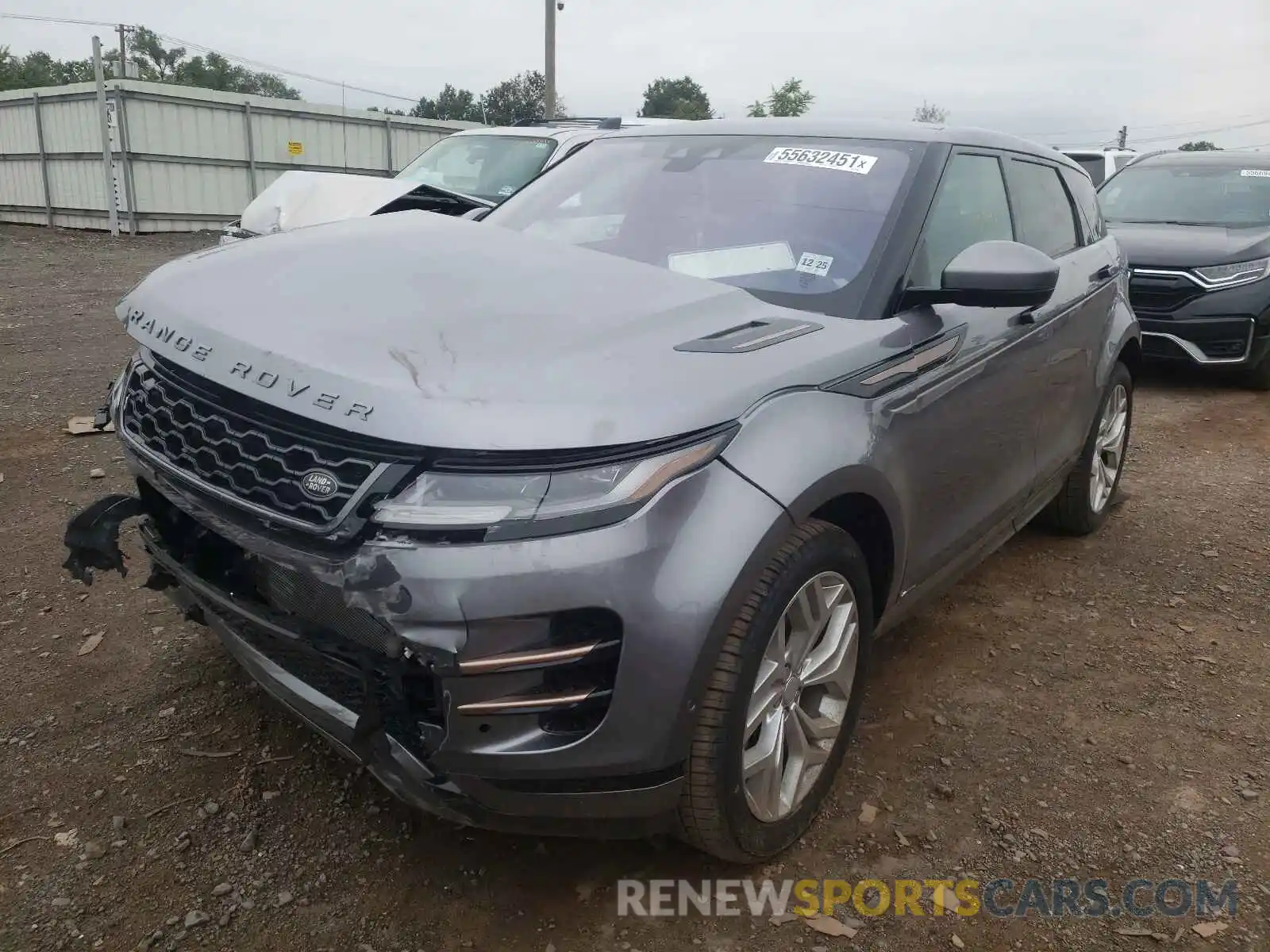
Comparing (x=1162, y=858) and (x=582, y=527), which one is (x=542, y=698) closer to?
(x=582, y=527)

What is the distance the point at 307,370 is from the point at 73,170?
18.3 meters

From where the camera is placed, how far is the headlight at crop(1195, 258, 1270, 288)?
23.6ft

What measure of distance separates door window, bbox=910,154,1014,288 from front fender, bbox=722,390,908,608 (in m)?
0.64

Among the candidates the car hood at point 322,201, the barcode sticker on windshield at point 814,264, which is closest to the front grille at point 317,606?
the barcode sticker on windshield at point 814,264

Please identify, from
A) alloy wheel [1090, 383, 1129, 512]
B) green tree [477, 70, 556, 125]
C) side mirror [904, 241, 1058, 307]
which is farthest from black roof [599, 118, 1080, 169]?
green tree [477, 70, 556, 125]

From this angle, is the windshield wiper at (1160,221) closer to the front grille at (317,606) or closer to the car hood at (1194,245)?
the car hood at (1194,245)

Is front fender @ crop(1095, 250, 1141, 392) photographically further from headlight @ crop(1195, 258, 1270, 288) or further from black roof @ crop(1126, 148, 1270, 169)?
black roof @ crop(1126, 148, 1270, 169)

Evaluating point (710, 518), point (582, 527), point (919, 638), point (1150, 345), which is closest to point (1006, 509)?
point (919, 638)

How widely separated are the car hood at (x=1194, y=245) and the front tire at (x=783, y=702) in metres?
5.93

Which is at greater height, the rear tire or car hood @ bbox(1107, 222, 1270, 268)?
car hood @ bbox(1107, 222, 1270, 268)

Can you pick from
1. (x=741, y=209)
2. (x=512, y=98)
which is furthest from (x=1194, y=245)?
(x=512, y=98)

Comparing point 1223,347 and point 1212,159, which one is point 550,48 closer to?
point 1212,159

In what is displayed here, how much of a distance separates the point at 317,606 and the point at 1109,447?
150 inches

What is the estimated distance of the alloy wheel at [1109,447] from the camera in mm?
4379
